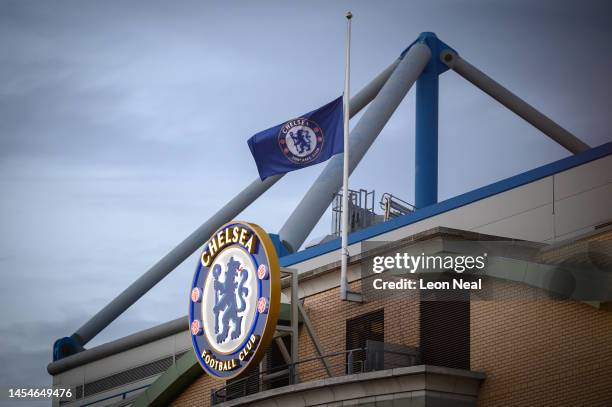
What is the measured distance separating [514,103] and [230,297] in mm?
21937

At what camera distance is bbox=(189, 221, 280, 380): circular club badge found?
36.5 meters

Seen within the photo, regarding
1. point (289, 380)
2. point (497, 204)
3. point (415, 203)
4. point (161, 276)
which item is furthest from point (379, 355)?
point (161, 276)

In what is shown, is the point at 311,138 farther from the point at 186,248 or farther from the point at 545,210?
the point at 186,248

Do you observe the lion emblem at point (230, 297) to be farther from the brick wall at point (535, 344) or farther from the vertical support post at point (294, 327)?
the brick wall at point (535, 344)

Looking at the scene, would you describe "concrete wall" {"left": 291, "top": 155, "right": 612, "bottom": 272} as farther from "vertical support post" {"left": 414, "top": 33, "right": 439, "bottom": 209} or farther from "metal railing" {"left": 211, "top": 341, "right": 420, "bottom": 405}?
"vertical support post" {"left": 414, "top": 33, "right": 439, "bottom": 209}

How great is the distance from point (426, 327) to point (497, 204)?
568 cm

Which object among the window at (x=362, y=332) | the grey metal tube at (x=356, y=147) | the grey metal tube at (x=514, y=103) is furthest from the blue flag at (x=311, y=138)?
the grey metal tube at (x=514, y=103)

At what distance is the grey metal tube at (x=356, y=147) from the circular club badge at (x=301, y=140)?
177 inches

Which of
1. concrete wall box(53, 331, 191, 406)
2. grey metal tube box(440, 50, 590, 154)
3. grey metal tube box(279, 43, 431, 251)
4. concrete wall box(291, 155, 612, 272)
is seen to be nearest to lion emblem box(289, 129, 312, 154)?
concrete wall box(291, 155, 612, 272)

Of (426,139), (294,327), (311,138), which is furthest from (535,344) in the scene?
(426,139)

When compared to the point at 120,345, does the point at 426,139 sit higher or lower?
higher

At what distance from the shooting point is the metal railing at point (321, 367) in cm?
3491

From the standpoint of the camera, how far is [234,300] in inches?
1502

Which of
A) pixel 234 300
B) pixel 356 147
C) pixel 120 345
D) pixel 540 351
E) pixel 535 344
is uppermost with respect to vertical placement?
pixel 356 147
